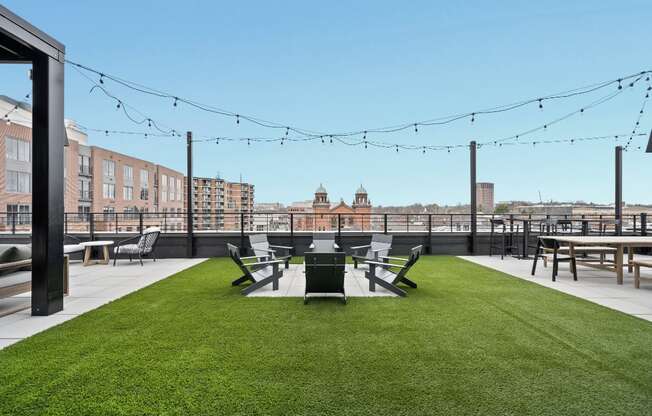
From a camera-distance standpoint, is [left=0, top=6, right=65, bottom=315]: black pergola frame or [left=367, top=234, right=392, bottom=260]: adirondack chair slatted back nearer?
[left=0, top=6, right=65, bottom=315]: black pergola frame

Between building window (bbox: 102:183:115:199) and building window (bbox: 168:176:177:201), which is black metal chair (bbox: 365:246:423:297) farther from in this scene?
building window (bbox: 168:176:177:201)

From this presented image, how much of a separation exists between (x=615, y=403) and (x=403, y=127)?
9.67 metres

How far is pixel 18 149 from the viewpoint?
30.5 m

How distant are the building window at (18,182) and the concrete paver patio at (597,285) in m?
34.7

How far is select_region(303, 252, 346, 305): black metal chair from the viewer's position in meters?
4.77

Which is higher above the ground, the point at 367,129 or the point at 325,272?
the point at 367,129

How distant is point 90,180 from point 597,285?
45161mm

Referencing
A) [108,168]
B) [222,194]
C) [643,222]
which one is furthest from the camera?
[222,194]

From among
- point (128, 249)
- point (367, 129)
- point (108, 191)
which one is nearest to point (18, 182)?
point (108, 191)

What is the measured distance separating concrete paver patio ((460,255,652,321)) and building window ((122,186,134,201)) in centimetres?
4637

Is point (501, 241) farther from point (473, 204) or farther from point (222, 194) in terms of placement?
point (222, 194)

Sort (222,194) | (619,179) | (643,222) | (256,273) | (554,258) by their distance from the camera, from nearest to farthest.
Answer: (256,273), (554,258), (643,222), (619,179), (222,194)

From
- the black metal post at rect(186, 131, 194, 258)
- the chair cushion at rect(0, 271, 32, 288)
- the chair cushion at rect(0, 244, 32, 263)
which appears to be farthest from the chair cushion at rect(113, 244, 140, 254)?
the chair cushion at rect(0, 244, 32, 263)

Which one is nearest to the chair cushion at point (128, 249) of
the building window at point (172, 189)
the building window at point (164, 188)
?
the building window at point (164, 188)
